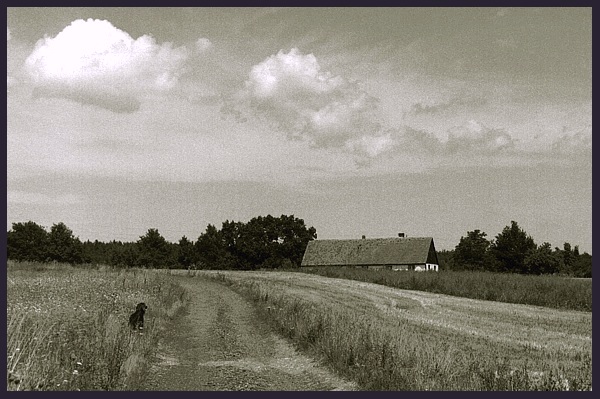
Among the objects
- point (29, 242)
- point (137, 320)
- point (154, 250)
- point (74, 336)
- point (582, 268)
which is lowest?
point (582, 268)

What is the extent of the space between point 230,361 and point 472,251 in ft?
309

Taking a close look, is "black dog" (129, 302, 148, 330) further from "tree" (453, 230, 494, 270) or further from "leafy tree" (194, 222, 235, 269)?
"tree" (453, 230, 494, 270)

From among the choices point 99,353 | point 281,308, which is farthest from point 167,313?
point 99,353

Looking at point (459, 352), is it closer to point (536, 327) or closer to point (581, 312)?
point (536, 327)

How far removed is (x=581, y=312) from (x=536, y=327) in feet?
30.4

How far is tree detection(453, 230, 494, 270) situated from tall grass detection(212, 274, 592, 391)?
8406 centimetres

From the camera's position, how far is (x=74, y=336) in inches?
484

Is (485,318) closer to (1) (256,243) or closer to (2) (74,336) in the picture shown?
(2) (74,336)

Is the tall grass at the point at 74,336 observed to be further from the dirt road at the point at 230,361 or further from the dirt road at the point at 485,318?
the dirt road at the point at 485,318

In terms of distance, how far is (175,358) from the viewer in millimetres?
14422

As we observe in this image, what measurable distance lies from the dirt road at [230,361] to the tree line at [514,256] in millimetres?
76715

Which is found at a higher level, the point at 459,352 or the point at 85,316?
the point at 85,316

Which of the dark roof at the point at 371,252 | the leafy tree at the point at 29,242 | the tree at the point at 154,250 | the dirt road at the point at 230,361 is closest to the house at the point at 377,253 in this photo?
the dark roof at the point at 371,252

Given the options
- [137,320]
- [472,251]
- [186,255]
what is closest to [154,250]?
[186,255]
